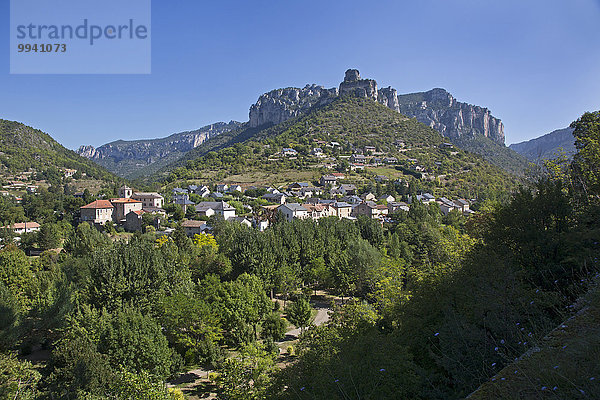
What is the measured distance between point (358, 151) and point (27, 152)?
103604 millimetres

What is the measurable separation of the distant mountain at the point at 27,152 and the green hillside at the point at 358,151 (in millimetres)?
34862

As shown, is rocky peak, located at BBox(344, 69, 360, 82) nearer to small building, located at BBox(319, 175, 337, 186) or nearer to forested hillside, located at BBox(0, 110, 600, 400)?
small building, located at BBox(319, 175, 337, 186)

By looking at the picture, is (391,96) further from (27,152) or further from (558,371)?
(558,371)

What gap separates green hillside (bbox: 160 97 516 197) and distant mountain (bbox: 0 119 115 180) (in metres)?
34.9

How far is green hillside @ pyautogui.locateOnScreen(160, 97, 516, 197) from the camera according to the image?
287 ft

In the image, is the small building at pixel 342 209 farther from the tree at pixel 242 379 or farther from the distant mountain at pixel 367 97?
the distant mountain at pixel 367 97

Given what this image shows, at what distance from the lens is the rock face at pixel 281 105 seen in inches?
7092

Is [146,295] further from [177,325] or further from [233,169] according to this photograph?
[233,169]

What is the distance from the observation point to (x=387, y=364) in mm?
6820

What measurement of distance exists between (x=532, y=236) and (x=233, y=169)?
3508 inches

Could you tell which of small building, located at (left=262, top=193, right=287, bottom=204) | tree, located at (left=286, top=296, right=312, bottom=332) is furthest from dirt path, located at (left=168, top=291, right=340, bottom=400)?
small building, located at (left=262, top=193, right=287, bottom=204)

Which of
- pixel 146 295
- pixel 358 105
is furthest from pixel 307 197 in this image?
pixel 358 105

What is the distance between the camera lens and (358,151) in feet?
373

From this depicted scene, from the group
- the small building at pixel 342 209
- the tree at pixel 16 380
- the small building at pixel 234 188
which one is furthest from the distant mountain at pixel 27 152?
the tree at pixel 16 380
